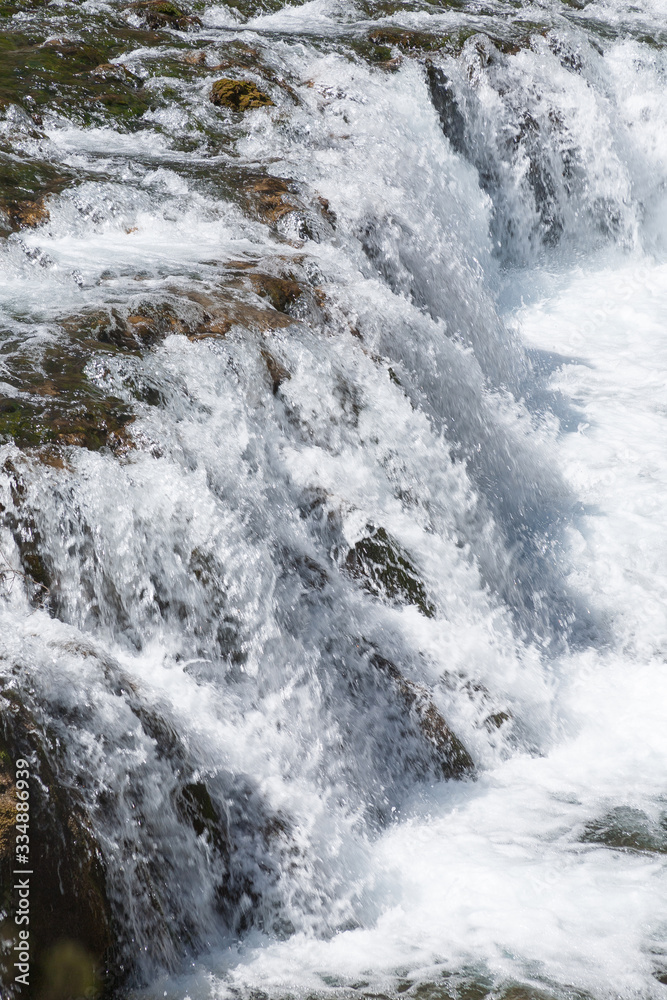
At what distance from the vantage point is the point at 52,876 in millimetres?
2621

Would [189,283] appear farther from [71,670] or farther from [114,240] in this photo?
[71,670]

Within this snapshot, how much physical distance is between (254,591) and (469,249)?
5.82m

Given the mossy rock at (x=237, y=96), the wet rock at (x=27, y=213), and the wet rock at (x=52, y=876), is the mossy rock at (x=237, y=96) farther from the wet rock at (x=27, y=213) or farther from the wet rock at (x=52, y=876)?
the wet rock at (x=52, y=876)

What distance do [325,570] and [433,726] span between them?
0.93m

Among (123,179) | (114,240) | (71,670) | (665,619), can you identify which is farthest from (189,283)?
(665,619)

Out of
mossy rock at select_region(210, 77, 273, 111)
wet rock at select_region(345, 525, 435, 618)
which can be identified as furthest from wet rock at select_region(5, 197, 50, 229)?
wet rock at select_region(345, 525, 435, 618)

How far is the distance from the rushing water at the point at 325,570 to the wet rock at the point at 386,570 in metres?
0.02

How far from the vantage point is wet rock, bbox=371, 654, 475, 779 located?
414 cm

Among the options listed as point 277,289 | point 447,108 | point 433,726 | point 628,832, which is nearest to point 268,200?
point 277,289

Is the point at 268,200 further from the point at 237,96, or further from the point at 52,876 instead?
the point at 52,876

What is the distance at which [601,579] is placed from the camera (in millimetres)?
5727

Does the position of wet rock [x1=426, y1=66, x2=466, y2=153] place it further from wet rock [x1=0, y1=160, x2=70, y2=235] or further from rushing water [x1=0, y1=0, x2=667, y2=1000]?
wet rock [x1=0, y1=160, x2=70, y2=235]

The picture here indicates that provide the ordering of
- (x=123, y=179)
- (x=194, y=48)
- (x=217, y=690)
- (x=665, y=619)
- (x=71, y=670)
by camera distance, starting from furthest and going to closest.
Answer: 1. (x=194, y=48)
2. (x=123, y=179)
3. (x=665, y=619)
4. (x=217, y=690)
5. (x=71, y=670)

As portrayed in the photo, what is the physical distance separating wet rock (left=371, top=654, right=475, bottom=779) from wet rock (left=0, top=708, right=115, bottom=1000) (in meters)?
1.78
